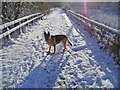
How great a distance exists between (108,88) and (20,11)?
33.1 feet

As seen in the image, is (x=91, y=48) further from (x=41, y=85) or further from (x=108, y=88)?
(x=41, y=85)

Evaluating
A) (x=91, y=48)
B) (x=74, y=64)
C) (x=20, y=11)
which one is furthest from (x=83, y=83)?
(x=20, y=11)

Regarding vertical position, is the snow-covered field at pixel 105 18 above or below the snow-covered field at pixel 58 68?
above

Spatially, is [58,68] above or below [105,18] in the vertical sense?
below

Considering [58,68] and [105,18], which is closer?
[58,68]

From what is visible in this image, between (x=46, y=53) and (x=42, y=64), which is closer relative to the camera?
(x=42, y=64)

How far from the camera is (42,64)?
14.5ft

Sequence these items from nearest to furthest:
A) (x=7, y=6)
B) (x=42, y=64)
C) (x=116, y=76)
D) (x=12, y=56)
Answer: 1. (x=116, y=76)
2. (x=42, y=64)
3. (x=12, y=56)
4. (x=7, y=6)

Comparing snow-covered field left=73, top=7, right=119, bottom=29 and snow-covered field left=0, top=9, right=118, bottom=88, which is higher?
snow-covered field left=73, top=7, right=119, bottom=29

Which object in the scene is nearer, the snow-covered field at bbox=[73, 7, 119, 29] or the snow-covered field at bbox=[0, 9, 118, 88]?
the snow-covered field at bbox=[0, 9, 118, 88]

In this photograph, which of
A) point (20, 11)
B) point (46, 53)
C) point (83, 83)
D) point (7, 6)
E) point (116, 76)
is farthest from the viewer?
point (20, 11)

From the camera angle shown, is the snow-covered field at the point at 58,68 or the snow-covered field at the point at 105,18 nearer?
the snow-covered field at the point at 58,68

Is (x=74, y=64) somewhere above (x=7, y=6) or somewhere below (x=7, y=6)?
below

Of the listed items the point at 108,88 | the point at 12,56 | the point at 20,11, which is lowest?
the point at 108,88
